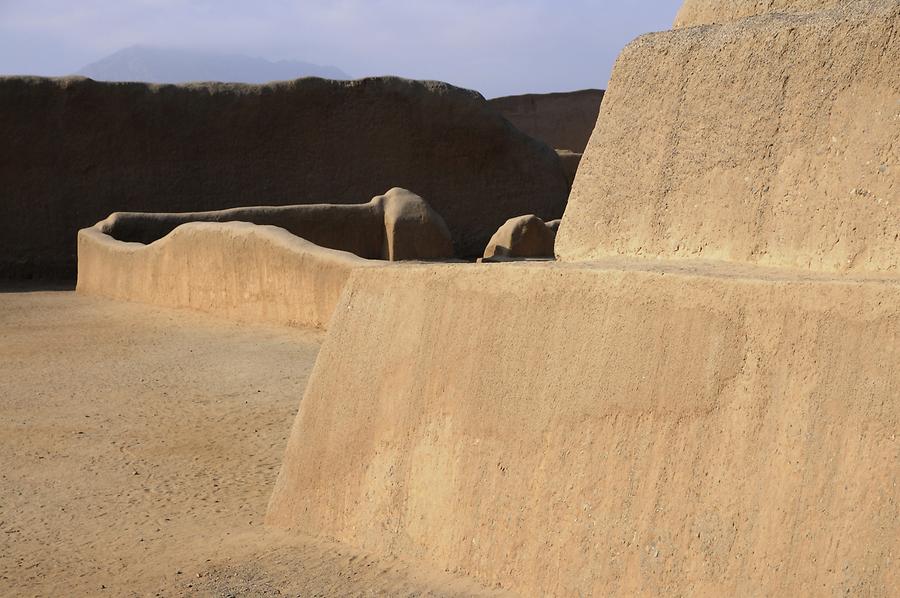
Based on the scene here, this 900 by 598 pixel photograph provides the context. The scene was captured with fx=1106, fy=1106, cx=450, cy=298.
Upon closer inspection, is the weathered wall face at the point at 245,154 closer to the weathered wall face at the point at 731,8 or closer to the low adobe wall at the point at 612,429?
the low adobe wall at the point at 612,429

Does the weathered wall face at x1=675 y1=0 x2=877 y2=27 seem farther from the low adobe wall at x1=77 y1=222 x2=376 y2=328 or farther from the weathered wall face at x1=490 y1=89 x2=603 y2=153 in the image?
the weathered wall face at x1=490 y1=89 x2=603 y2=153

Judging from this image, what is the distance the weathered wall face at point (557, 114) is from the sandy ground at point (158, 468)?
65.5 ft

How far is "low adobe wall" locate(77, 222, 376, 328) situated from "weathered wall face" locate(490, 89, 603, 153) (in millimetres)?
18027

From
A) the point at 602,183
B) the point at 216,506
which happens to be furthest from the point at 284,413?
the point at 602,183

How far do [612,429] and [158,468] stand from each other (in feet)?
8.22

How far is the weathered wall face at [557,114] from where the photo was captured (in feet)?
89.0

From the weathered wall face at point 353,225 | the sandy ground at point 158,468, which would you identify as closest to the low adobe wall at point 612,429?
the sandy ground at point 158,468

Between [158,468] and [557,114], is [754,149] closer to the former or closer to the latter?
[158,468]

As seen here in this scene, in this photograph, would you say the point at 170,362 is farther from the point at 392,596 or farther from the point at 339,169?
the point at 339,169

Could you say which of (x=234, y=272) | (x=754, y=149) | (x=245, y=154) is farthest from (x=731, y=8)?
(x=245, y=154)

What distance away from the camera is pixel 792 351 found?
7.16 feet

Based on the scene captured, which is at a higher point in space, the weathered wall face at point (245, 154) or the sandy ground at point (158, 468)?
the weathered wall face at point (245, 154)

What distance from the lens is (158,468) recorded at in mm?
4438

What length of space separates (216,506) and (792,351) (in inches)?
92.9
